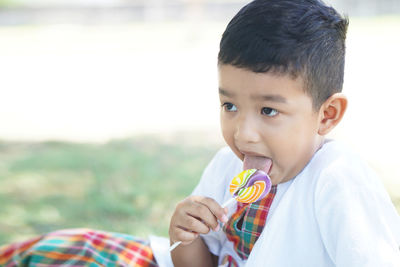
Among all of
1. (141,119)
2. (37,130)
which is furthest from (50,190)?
(141,119)

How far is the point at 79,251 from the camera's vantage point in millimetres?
1758

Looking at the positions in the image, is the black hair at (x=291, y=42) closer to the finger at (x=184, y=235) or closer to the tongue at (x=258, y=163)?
the tongue at (x=258, y=163)

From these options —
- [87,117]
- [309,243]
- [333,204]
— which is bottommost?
[87,117]

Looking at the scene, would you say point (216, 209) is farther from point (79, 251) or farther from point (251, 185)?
point (79, 251)

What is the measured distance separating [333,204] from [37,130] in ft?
14.0

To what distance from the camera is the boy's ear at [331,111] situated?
1.42m

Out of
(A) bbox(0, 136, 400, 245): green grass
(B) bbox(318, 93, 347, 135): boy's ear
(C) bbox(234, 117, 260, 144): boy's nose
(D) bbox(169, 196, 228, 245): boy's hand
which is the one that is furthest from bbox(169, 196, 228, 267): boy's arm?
(A) bbox(0, 136, 400, 245): green grass

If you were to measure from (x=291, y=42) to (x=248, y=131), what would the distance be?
9.8 inches

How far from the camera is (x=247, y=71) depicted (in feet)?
4.36

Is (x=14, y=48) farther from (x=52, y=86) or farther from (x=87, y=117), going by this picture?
(x=87, y=117)

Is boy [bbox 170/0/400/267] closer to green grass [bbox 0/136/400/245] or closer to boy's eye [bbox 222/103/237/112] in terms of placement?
boy's eye [bbox 222/103/237/112]

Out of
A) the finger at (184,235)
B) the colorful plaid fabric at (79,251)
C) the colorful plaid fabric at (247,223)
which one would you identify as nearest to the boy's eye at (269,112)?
the colorful plaid fabric at (247,223)

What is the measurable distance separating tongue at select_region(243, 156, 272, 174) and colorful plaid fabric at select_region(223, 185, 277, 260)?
13cm

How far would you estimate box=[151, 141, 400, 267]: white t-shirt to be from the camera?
1255 millimetres
